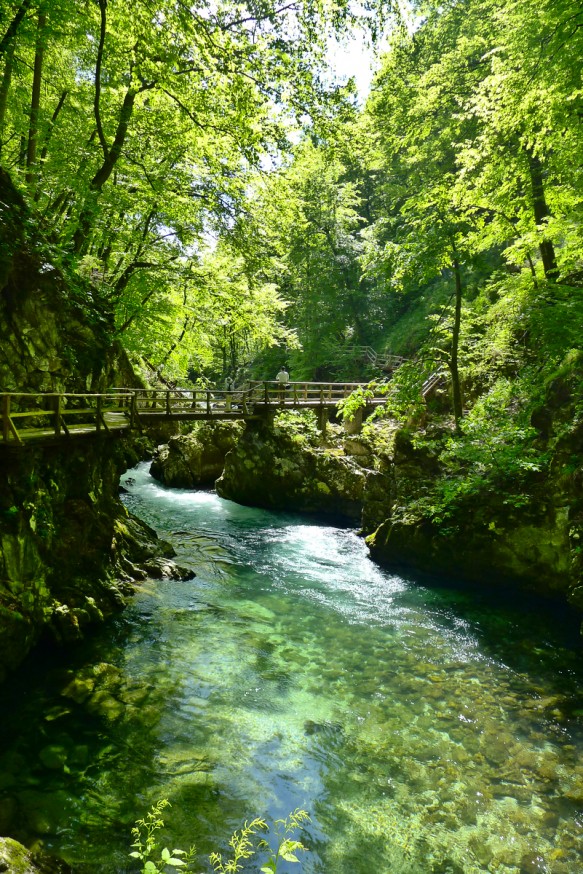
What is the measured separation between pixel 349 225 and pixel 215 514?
75.3 feet

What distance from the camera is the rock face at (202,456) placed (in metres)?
21.0

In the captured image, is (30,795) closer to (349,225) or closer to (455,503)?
(455,503)

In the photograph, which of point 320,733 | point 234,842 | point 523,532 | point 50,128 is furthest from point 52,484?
point 523,532

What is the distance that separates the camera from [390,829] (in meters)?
4.50

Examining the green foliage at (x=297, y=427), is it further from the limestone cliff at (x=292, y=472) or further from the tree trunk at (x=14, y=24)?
the tree trunk at (x=14, y=24)

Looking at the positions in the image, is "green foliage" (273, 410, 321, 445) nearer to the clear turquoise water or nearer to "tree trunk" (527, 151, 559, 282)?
the clear turquoise water

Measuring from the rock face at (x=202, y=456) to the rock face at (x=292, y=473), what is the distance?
279cm

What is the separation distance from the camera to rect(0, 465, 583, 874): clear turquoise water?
14.3ft

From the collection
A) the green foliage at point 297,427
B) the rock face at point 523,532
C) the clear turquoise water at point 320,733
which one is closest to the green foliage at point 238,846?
the clear turquoise water at point 320,733

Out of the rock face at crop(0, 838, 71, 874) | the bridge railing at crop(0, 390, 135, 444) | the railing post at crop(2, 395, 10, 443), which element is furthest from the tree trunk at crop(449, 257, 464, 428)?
the rock face at crop(0, 838, 71, 874)

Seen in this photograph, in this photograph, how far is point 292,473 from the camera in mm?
17531

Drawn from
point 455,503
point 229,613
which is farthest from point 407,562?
point 229,613

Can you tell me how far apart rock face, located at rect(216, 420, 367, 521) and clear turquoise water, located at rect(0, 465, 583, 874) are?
24.1 ft

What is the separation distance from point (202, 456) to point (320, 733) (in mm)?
16277
